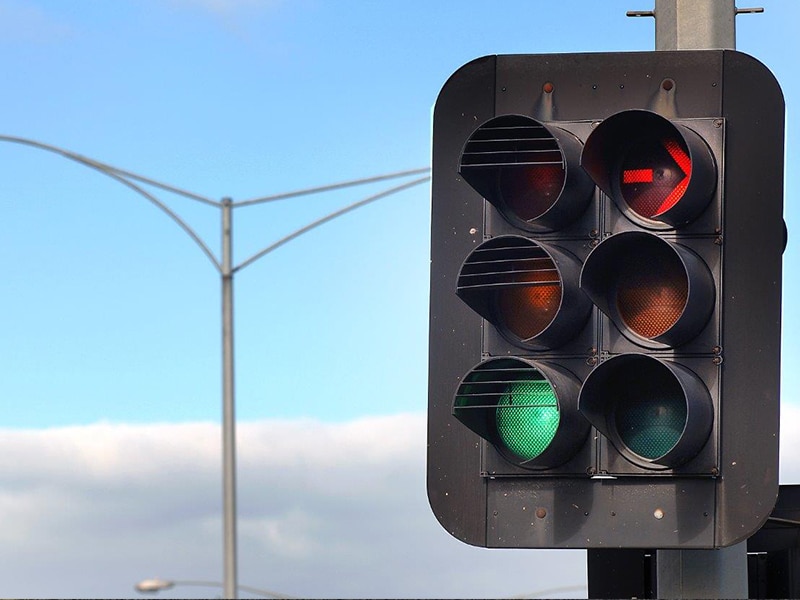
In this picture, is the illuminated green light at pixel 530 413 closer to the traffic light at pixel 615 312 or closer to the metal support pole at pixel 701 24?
the traffic light at pixel 615 312

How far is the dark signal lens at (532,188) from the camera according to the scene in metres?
5.53

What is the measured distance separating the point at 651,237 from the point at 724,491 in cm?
96

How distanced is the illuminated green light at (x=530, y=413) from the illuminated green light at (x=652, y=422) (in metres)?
0.26

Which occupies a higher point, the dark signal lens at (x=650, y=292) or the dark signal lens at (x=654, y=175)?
the dark signal lens at (x=654, y=175)

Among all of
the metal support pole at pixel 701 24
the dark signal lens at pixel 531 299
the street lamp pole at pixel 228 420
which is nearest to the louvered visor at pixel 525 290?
the dark signal lens at pixel 531 299

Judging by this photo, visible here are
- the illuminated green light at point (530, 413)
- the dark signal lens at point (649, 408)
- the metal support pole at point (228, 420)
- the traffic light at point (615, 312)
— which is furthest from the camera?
the metal support pole at point (228, 420)

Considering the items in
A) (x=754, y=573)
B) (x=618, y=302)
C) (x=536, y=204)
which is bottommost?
(x=754, y=573)

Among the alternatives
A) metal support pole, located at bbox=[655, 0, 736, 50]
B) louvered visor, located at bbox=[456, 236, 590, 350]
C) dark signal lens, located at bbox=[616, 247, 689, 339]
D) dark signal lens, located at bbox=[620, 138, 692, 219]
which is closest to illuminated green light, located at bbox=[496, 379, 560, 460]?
louvered visor, located at bbox=[456, 236, 590, 350]

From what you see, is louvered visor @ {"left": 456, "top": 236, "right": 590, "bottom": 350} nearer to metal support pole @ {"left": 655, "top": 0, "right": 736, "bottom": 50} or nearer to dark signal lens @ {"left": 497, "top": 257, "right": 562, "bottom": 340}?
dark signal lens @ {"left": 497, "top": 257, "right": 562, "bottom": 340}

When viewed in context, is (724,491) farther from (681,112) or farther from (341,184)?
(341,184)

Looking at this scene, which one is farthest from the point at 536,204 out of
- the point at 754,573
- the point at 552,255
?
the point at 754,573

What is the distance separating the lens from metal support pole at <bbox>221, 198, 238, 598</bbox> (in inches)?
373

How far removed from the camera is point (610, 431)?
17.1ft

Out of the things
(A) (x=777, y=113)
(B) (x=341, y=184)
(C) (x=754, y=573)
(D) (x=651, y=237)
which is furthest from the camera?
(B) (x=341, y=184)
